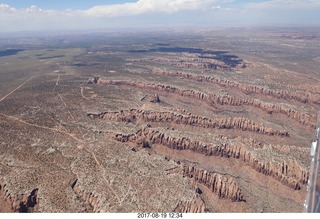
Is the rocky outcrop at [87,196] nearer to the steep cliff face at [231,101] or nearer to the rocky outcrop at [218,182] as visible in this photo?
the rocky outcrop at [218,182]

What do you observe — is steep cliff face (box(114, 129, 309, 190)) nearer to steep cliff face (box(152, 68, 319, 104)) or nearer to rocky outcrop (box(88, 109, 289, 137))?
rocky outcrop (box(88, 109, 289, 137))

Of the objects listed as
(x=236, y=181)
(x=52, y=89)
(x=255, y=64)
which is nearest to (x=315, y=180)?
(x=236, y=181)

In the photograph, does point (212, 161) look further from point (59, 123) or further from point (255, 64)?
point (255, 64)

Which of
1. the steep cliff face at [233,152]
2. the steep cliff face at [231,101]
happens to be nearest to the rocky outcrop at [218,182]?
the steep cliff face at [233,152]

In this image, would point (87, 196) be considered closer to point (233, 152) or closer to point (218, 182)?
point (218, 182)

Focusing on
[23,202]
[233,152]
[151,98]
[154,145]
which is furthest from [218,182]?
[151,98]

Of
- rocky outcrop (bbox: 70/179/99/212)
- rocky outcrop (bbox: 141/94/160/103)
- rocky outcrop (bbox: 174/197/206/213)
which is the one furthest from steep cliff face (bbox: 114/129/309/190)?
rocky outcrop (bbox: 141/94/160/103)
